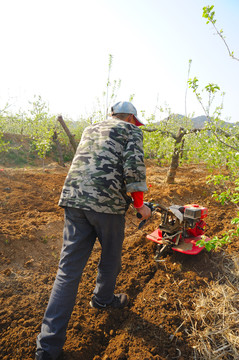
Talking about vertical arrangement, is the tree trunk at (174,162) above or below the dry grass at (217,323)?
above

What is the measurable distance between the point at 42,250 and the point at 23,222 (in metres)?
0.96

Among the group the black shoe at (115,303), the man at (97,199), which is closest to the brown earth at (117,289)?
the black shoe at (115,303)

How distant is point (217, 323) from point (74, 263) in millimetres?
1531

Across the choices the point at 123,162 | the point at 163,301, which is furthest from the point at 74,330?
the point at 123,162

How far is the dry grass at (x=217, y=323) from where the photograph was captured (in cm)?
202

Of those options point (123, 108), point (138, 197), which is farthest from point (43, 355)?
point (123, 108)

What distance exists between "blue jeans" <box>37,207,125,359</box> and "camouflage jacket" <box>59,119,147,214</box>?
0.12 metres

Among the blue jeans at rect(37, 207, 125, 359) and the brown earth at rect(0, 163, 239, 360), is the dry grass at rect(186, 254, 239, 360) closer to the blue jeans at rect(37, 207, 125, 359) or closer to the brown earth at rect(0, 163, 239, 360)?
the brown earth at rect(0, 163, 239, 360)

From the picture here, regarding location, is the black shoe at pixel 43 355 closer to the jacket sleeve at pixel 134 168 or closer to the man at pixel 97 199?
the man at pixel 97 199

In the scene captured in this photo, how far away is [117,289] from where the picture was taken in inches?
113

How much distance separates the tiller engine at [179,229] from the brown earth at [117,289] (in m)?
0.21

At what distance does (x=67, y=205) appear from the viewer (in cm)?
212

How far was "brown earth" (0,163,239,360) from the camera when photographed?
208 centimetres

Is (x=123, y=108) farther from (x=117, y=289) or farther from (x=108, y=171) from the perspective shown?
(x=117, y=289)
